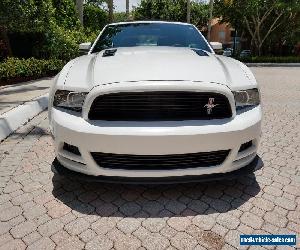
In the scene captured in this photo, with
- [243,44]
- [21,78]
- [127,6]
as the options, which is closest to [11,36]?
[21,78]

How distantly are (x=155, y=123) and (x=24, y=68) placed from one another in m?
9.35

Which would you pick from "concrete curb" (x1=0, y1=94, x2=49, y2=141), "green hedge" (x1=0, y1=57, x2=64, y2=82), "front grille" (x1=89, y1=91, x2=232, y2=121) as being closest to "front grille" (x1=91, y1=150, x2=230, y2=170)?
"front grille" (x1=89, y1=91, x2=232, y2=121)

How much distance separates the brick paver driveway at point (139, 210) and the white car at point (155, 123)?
0.32 m

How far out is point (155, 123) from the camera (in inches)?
107

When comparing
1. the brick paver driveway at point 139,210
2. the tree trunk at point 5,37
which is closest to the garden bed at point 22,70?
the tree trunk at point 5,37

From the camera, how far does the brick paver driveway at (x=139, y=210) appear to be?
2.51 meters

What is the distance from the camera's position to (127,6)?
105ft

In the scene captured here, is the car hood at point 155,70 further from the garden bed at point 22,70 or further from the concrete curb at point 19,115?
the garden bed at point 22,70

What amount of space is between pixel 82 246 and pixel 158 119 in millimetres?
1162

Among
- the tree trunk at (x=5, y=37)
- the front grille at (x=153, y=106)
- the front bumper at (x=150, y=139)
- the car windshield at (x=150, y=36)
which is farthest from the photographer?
the tree trunk at (x=5, y=37)

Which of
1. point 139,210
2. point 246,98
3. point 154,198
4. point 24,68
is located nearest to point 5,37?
point 24,68

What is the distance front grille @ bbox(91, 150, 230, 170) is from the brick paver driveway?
42 cm

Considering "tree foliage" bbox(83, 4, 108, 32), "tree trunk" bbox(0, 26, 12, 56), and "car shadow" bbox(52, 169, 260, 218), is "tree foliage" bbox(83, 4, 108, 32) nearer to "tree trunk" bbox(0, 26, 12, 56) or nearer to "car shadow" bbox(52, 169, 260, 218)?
"tree trunk" bbox(0, 26, 12, 56)

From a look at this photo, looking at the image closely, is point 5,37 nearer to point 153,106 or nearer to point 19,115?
point 19,115
